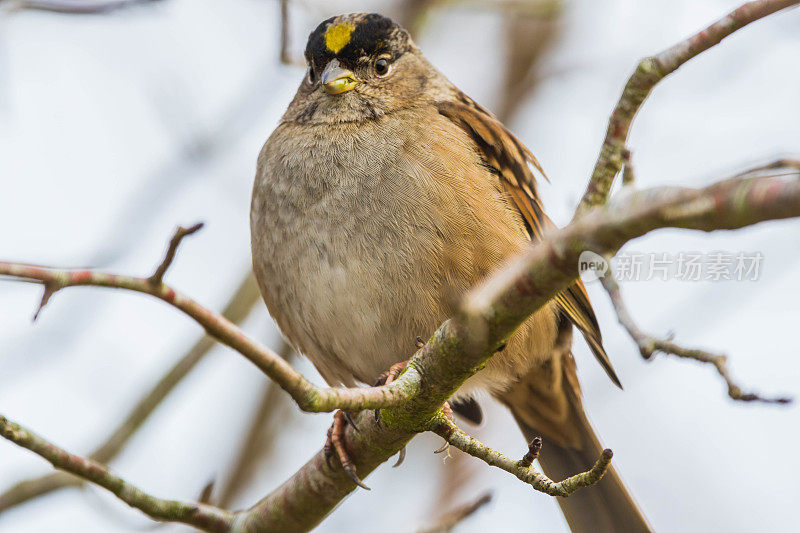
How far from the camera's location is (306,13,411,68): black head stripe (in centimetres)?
477

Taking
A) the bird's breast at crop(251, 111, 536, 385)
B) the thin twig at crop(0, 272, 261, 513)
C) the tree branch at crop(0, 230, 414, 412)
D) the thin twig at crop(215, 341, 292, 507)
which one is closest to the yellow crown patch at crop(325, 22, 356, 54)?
the bird's breast at crop(251, 111, 536, 385)

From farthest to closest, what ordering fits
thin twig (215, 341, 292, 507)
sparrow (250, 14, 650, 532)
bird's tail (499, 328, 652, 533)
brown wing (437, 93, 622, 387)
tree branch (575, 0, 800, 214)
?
thin twig (215, 341, 292, 507) < bird's tail (499, 328, 652, 533) < brown wing (437, 93, 622, 387) < sparrow (250, 14, 650, 532) < tree branch (575, 0, 800, 214)

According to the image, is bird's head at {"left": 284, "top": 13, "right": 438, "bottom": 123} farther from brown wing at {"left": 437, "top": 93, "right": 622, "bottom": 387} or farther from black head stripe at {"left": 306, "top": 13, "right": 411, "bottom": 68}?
brown wing at {"left": 437, "top": 93, "right": 622, "bottom": 387}

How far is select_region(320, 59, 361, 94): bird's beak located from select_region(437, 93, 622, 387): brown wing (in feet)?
1.59

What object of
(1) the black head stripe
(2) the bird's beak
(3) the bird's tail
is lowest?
(3) the bird's tail

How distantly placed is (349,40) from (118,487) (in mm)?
2772

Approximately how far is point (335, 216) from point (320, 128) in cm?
73

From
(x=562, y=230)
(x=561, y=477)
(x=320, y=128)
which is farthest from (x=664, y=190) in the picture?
(x=561, y=477)

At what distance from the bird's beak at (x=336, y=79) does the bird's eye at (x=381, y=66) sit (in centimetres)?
17

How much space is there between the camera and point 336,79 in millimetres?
4633

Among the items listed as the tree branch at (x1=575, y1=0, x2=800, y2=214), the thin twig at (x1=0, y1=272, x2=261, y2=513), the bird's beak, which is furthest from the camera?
the bird's beak

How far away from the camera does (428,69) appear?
5.18 meters

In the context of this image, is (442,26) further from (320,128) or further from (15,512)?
(15,512)

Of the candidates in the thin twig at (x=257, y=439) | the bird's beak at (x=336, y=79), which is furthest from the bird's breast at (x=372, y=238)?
the thin twig at (x=257, y=439)
